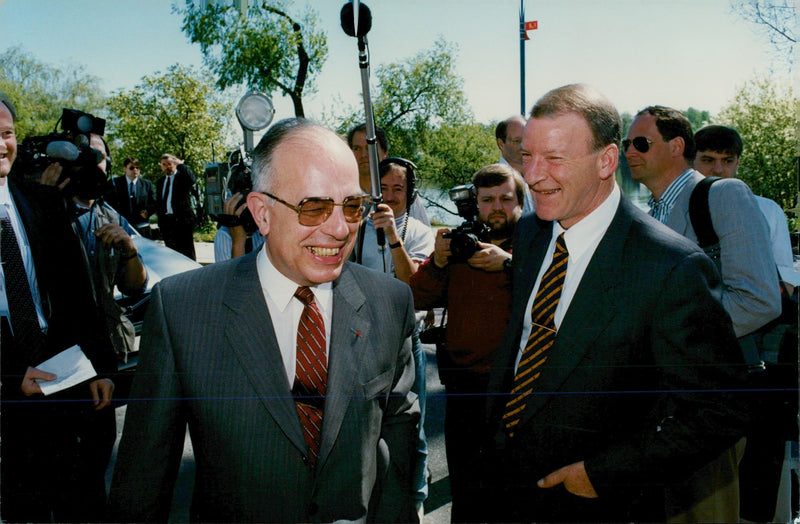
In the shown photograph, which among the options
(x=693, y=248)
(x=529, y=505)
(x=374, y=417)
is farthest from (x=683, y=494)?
(x=374, y=417)

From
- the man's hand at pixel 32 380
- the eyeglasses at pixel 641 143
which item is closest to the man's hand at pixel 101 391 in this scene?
the man's hand at pixel 32 380

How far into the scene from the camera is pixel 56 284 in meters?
2.49

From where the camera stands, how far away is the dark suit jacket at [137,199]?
378 inches

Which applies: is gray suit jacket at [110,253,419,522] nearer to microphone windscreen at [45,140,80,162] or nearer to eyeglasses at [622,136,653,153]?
microphone windscreen at [45,140,80,162]

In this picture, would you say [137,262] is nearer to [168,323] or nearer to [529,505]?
[168,323]

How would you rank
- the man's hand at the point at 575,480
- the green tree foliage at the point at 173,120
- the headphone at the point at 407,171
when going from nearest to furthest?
the man's hand at the point at 575,480 < the headphone at the point at 407,171 < the green tree foliage at the point at 173,120

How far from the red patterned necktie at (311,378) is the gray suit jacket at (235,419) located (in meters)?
0.04

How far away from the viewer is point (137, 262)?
11.1ft

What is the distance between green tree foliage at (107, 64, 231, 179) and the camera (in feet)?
21.5

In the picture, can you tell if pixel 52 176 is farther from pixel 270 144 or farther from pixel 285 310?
pixel 285 310

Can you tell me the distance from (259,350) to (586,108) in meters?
1.25

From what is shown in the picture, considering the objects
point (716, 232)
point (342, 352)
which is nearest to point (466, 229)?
point (716, 232)

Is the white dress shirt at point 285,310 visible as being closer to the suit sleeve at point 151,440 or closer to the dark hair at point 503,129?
the suit sleeve at point 151,440

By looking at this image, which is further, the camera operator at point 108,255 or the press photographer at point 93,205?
the camera operator at point 108,255
